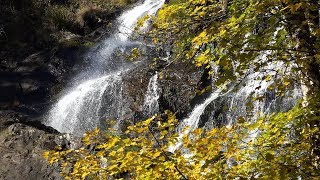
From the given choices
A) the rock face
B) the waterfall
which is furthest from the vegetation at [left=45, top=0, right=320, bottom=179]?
the waterfall

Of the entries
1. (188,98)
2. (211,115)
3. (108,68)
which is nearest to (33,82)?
(108,68)

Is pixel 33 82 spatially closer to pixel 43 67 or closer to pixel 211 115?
pixel 43 67

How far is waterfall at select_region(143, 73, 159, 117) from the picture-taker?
1177cm

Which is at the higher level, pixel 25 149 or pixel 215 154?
pixel 215 154

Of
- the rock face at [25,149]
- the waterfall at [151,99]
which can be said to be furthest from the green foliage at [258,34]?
the waterfall at [151,99]

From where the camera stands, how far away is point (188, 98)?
454 inches

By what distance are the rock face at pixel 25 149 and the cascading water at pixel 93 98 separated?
13.5 ft

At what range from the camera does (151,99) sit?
39.4ft

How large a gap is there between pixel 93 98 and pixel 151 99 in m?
2.39

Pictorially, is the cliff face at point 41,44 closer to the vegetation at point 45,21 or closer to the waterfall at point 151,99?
the vegetation at point 45,21

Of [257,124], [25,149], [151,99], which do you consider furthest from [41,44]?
[257,124]

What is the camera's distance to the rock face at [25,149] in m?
7.15

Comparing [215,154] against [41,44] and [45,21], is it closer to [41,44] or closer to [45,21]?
[41,44]

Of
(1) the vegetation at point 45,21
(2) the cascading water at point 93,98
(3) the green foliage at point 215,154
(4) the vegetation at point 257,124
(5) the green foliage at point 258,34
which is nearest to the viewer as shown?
(5) the green foliage at point 258,34
